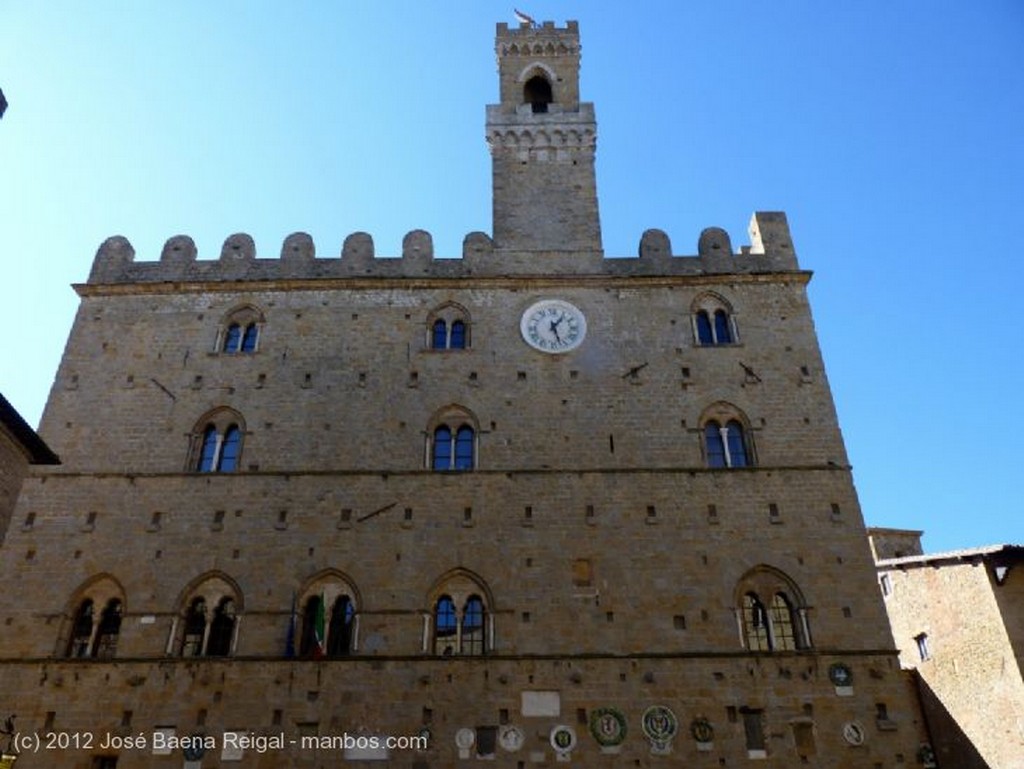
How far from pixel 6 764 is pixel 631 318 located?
40.4 ft

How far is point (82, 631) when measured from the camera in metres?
13.7

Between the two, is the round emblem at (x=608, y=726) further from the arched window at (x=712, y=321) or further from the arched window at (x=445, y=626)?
the arched window at (x=712, y=321)

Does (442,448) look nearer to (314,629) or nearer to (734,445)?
(314,629)

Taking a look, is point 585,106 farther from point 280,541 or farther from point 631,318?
point 280,541

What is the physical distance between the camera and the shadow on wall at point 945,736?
14906mm

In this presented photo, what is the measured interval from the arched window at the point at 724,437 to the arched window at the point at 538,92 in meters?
9.28

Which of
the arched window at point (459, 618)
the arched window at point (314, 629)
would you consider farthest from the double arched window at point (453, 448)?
the arched window at point (314, 629)

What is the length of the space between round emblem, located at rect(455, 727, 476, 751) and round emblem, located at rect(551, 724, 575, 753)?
1213 millimetres

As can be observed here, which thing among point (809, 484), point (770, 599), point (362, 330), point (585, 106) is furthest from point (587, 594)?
point (585, 106)

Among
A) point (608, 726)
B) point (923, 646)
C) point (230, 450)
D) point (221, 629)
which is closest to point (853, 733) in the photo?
point (608, 726)

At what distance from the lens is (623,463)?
15.1 m

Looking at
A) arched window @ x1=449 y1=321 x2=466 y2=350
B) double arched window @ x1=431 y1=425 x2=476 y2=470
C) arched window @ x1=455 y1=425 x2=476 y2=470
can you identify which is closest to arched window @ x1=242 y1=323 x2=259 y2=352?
arched window @ x1=449 y1=321 x2=466 y2=350

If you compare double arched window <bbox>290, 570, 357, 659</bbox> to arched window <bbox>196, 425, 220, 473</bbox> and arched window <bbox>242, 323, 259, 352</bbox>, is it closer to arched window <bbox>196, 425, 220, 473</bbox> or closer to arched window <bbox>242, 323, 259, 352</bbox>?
arched window <bbox>196, 425, 220, 473</bbox>

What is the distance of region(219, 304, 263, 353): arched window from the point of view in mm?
16750
